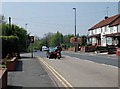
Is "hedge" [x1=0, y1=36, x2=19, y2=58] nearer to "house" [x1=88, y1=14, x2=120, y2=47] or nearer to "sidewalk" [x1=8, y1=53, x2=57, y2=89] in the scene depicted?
"sidewalk" [x1=8, y1=53, x2=57, y2=89]

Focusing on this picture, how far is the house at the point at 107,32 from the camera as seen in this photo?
70.3 metres

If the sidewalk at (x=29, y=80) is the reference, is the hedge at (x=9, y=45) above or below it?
above

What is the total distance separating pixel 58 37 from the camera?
493 feet

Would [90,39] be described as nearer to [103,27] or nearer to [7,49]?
[103,27]

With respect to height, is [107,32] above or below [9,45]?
above

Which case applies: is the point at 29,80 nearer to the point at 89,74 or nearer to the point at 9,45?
the point at 89,74

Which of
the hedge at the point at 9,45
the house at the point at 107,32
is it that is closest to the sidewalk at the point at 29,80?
the hedge at the point at 9,45

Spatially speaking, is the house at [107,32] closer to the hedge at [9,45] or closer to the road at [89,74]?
the hedge at [9,45]

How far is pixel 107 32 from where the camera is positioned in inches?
3236

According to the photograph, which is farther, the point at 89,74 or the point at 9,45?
the point at 9,45

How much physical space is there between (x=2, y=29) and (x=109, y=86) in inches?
1262

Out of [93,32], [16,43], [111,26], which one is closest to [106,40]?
[111,26]

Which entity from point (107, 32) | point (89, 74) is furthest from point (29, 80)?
point (107, 32)

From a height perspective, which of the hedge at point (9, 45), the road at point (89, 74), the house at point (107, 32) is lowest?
the road at point (89, 74)
